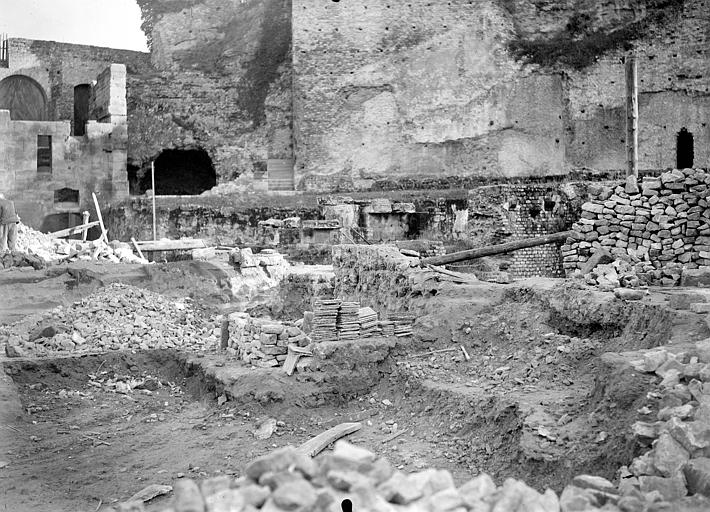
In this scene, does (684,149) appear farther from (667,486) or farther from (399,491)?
(399,491)

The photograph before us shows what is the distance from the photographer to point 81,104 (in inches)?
1281

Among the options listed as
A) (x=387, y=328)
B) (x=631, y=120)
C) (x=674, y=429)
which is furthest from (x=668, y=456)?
(x=631, y=120)

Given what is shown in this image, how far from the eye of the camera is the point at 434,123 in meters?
28.6

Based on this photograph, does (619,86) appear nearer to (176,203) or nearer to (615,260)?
(176,203)

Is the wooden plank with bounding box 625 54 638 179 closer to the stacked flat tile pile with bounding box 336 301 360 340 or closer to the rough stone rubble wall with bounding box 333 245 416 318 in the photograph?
the rough stone rubble wall with bounding box 333 245 416 318

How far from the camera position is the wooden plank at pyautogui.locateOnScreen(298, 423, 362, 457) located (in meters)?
6.94

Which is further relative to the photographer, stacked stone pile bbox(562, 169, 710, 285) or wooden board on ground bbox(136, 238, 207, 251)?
wooden board on ground bbox(136, 238, 207, 251)

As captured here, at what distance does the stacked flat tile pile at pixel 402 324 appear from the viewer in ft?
30.0

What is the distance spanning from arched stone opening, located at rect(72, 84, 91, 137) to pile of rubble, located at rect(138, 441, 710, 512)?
102 ft

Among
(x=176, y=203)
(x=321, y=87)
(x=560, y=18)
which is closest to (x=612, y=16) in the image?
(x=560, y=18)

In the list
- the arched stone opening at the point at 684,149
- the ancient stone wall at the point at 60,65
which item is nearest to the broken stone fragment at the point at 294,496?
the arched stone opening at the point at 684,149

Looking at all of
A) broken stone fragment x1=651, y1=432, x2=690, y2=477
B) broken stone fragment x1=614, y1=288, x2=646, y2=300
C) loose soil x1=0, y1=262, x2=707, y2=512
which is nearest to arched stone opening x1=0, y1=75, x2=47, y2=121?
loose soil x1=0, y1=262, x2=707, y2=512

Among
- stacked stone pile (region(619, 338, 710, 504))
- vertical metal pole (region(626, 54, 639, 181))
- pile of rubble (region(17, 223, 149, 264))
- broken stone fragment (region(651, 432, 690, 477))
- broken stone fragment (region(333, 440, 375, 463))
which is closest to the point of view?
Result: broken stone fragment (region(333, 440, 375, 463))

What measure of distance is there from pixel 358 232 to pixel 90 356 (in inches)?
432
